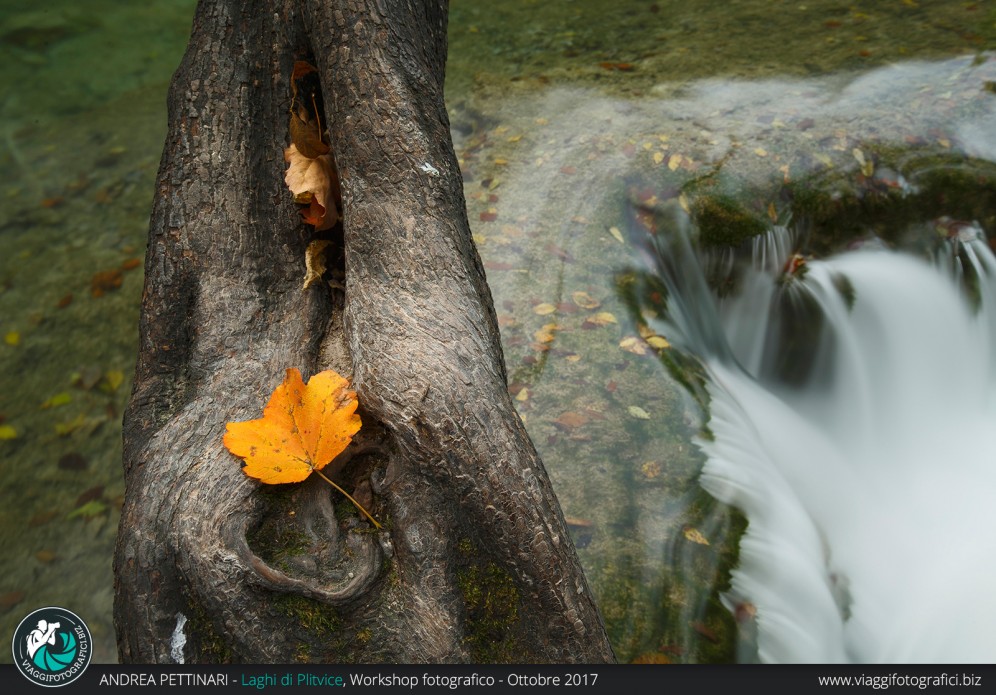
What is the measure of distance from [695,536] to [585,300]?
141 cm

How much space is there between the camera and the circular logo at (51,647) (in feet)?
6.11

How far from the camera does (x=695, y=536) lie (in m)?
3.03

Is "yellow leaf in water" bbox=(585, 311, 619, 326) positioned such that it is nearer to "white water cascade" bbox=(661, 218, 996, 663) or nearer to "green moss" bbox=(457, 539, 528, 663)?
"white water cascade" bbox=(661, 218, 996, 663)

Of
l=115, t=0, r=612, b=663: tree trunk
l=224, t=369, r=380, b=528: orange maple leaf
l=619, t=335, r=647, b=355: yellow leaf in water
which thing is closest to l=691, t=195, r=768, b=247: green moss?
l=619, t=335, r=647, b=355: yellow leaf in water

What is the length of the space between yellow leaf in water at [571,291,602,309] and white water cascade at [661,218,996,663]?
46 cm

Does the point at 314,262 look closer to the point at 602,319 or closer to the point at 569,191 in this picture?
the point at 602,319

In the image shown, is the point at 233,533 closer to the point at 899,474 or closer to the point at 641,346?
the point at 641,346

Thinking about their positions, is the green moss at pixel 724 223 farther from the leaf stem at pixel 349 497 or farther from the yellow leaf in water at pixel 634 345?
the leaf stem at pixel 349 497

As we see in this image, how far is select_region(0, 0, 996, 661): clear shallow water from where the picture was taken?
3.18 m

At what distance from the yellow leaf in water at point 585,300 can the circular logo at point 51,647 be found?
2665 mm

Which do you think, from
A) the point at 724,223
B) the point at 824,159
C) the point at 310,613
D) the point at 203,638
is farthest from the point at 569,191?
the point at 203,638

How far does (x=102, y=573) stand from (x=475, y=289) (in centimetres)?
239

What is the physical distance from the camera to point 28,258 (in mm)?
4805

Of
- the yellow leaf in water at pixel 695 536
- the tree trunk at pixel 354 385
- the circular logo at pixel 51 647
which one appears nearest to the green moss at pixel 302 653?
the tree trunk at pixel 354 385
